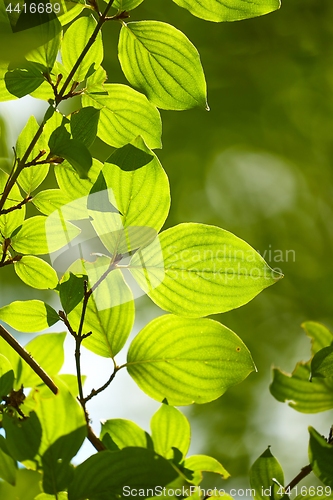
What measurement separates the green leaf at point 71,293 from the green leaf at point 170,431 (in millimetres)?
119

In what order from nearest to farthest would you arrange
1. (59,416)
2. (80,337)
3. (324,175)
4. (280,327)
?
(59,416), (80,337), (280,327), (324,175)

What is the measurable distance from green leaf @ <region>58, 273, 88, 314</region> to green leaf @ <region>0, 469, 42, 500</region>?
13cm

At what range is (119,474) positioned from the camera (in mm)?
267

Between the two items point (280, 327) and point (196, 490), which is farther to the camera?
point (280, 327)

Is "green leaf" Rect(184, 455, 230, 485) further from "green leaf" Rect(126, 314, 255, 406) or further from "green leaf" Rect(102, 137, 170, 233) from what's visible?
"green leaf" Rect(102, 137, 170, 233)

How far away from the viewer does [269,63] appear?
3238 mm

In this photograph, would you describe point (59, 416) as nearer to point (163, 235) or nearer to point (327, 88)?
point (163, 235)

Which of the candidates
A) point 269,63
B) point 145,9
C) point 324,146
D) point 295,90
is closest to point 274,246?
point 324,146

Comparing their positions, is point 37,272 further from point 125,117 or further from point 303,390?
point 303,390

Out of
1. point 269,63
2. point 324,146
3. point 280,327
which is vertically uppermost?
point 269,63

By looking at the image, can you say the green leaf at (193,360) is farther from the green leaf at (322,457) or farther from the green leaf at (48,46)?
the green leaf at (48,46)

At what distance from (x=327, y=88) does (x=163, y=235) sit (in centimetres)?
319

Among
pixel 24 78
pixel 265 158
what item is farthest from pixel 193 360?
pixel 265 158

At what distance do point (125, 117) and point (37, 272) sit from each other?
0.59 ft
